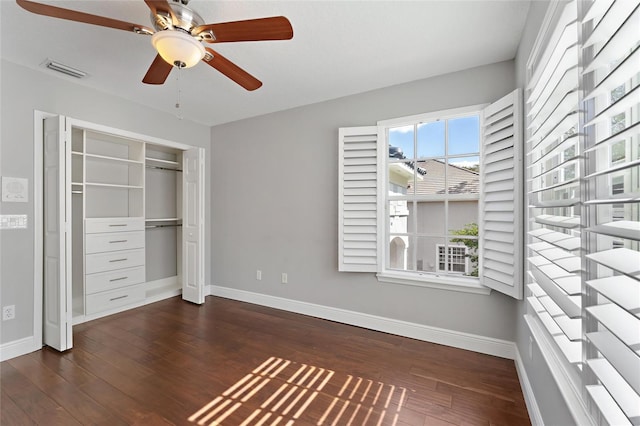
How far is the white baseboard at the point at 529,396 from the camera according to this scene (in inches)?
63.4

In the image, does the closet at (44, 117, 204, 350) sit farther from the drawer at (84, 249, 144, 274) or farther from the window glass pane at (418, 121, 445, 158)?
the window glass pane at (418, 121, 445, 158)

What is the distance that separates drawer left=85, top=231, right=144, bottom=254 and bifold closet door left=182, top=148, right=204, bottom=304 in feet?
1.96

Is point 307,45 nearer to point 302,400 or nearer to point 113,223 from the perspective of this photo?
point 302,400

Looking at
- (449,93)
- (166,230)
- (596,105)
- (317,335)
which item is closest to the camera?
(596,105)

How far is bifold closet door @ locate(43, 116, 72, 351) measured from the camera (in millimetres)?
2607

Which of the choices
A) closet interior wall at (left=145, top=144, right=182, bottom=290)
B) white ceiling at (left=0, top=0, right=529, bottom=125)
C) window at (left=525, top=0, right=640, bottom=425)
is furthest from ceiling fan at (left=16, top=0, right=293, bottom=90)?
A: closet interior wall at (left=145, top=144, right=182, bottom=290)

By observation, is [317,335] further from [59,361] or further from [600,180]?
[600,180]

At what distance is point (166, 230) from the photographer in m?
4.46

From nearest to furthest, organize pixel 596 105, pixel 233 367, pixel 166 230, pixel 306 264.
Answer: pixel 596 105 → pixel 233 367 → pixel 306 264 → pixel 166 230

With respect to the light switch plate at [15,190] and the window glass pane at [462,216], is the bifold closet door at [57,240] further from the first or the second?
the window glass pane at [462,216]

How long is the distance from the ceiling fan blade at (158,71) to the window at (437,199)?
1816 millimetres

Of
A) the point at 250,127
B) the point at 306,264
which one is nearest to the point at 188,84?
the point at 250,127

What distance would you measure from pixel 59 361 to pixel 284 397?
208 cm

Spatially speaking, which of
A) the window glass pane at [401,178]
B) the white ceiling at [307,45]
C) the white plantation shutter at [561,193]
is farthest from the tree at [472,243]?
the white ceiling at [307,45]
